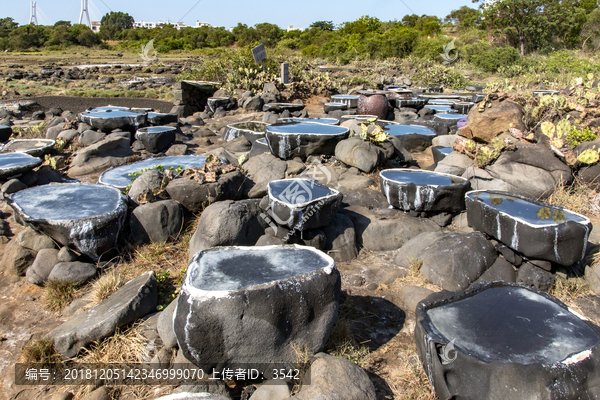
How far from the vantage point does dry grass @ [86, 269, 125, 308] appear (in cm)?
394

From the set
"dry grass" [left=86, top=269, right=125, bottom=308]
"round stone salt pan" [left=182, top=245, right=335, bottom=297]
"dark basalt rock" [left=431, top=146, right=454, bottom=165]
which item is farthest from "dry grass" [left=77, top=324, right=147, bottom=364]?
"dark basalt rock" [left=431, top=146, right=454, bottom=165]

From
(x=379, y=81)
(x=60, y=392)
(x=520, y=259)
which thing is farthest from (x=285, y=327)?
(x=379, y=81)

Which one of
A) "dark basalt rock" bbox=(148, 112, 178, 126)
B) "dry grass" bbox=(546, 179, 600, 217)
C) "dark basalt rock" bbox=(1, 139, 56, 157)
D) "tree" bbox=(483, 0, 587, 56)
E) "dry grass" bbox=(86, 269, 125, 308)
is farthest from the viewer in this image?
"tree" bbox=(483, 0, 587, 56)

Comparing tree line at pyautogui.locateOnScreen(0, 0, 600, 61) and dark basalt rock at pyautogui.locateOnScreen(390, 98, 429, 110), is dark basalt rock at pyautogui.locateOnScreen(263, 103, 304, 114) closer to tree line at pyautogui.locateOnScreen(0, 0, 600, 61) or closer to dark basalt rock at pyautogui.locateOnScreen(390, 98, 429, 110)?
dark basalt rock at pyautogui.locateOnScreen(390, 98, 429, 110)

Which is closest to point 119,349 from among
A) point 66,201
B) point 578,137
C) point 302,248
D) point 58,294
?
point 58,294

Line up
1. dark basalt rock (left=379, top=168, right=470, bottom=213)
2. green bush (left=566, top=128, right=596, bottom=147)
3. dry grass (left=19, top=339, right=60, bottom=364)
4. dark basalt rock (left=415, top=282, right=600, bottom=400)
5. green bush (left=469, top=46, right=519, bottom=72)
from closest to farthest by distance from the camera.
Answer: dark basalt rock (left=415, top=282, right=600, bottom=400) < dry grass (left=19, top=339, right=60, bottom=364) < dark basalt rock (left=379, top=168, right=470, bottom=213) < green bush (left=566, top=128, right=596, bottom=147) < green bush (left=469, top=46, right=519, bottom=72)

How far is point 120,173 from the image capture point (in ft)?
21.7

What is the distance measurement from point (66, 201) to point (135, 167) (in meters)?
2.05

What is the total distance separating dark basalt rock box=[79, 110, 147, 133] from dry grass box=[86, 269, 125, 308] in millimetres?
5958

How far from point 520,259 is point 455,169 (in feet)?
6.91

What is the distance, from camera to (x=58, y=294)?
13.4 feet

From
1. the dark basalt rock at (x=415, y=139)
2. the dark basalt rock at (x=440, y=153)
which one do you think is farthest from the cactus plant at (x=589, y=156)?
the dark basalt rock at (x=415, y=139)

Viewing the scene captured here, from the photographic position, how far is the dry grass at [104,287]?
3.94 m

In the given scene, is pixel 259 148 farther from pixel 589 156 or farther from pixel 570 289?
pixel 570 289
